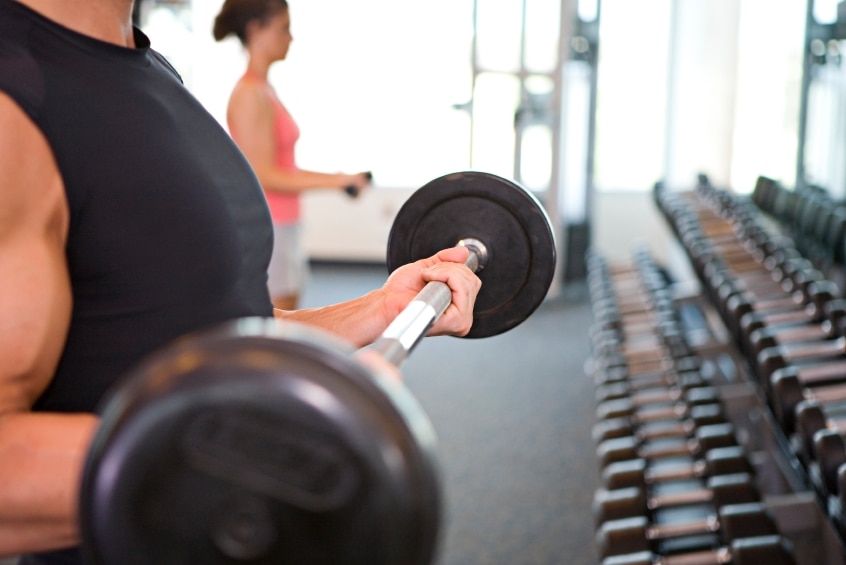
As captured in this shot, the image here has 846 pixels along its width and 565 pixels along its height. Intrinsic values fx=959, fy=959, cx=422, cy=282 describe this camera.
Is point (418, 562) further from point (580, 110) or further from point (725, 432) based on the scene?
point (580, 110)

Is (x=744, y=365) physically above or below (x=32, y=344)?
below

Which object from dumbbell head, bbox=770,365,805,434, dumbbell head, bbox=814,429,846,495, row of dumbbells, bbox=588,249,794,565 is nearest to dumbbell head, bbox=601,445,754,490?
row of dumbbells, bbox=588,249,794,565

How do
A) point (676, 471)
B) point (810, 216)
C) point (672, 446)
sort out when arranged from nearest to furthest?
1. point (676, 471)
2. point (672, 446)
3. point (810, 216)

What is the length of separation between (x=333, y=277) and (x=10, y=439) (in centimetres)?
634

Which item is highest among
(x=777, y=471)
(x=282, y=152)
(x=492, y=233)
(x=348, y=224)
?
(x=492, y=233)

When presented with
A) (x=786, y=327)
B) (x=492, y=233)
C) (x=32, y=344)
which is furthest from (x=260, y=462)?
(x=786, y=327)

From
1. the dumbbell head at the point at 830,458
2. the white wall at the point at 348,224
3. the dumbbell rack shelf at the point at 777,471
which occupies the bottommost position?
the white wall at the point at 348,224

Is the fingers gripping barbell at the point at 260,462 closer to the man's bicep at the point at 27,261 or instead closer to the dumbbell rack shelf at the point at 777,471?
the man's bicep at the point at 27,261

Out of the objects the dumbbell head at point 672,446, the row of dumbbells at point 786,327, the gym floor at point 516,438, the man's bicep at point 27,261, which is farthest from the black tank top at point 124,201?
the dumbbell head at point 672,446

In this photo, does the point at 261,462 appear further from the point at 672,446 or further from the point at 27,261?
the point at 672,446

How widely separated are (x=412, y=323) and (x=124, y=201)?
26cm

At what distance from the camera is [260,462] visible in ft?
1.60

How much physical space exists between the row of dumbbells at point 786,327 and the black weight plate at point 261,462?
1275 mm

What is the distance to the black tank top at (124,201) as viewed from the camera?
75cm
